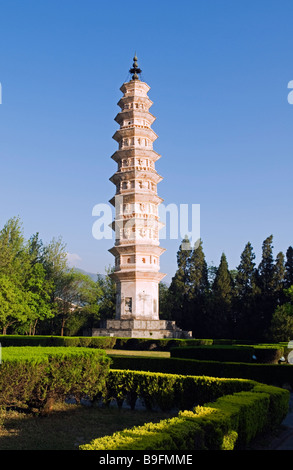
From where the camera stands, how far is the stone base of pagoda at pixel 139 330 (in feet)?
122

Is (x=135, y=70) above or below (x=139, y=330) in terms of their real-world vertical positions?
above

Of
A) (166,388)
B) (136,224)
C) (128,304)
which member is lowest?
(166,388)

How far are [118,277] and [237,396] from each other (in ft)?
109

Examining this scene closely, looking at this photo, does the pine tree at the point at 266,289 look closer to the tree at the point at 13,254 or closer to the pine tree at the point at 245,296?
the pine tree at the point at 245,296

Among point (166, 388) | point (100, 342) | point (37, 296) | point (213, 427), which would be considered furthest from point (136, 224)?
point (213, 427)

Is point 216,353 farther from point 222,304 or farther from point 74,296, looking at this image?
point 74,296

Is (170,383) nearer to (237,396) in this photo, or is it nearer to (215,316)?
(237,396)

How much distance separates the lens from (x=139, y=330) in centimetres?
3719

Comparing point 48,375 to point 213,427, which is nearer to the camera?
point 213,427

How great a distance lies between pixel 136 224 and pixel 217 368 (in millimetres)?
27776

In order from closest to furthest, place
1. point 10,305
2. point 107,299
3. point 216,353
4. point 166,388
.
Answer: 1. point 166,388
2. point 216,353
3. point 10,305
4. point 107,299

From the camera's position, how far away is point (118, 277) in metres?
42.1

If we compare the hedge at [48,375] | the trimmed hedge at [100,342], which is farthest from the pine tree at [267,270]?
the hedge at [48,375]
